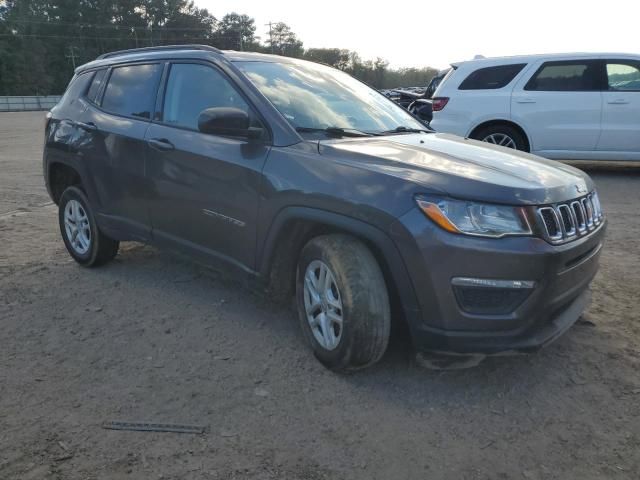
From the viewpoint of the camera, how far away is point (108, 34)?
287ft

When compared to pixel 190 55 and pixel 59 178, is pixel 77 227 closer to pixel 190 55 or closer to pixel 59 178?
pixel 59 178

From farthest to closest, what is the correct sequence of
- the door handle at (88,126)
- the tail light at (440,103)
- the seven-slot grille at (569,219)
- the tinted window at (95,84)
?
the tail light at (440,103), the tinted window at (95,84), the door handle at (88,126), the seven-slot grille at (569,219)

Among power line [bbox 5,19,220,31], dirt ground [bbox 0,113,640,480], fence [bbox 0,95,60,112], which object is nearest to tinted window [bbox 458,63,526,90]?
dirt ground [bbox 0,113,640,480]

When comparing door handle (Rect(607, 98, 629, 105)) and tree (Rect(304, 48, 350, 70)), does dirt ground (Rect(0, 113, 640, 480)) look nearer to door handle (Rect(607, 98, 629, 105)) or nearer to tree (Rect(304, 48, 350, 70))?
door handle (Rect(607, 98, 629, 105))

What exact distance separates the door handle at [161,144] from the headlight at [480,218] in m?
2.02

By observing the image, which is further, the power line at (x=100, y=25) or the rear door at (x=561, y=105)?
the power line at (x=100, y=25)

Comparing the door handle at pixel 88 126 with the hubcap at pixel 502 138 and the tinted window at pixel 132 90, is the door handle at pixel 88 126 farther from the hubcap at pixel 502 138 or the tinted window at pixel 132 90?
the hubcap at pixel 502 138

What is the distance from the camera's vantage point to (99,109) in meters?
4.65

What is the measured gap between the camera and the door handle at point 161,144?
12.6ft

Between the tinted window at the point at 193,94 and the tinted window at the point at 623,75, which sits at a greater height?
the tinted window at the point at 623,75

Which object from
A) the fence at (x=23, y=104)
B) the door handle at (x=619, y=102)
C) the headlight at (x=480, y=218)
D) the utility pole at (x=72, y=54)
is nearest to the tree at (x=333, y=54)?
the utility pole at (x=72, y=54)

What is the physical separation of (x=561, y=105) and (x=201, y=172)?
6.96 m

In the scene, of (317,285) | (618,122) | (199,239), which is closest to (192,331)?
(199,239)

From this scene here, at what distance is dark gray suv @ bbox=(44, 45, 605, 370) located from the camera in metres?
2.62
